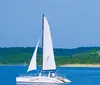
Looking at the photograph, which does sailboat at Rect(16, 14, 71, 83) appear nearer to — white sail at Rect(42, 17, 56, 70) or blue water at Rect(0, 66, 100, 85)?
white sail at Rect(42, 17, 56, 70)

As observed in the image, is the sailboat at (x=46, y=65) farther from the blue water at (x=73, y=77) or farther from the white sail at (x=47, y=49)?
the blue water at (x=73, y=77)

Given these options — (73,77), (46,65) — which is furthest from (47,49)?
(73,77)

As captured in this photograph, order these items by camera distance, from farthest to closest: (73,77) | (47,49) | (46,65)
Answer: (73,77) < (47,49) < (46,65)

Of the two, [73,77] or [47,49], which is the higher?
[47,49]

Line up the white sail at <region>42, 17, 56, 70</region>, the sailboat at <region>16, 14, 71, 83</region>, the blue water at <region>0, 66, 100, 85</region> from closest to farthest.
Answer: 1. the sailboat at <region>16, 14, 71, 83</region>
2. the white sail at <region>42, 17, 56, 70</region>
3. the blue water at <region>0, 66, 100, 85</region>

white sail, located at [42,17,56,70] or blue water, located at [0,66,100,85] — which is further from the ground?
white sail, located at [42,17,56,70]

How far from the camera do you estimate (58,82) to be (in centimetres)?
7812

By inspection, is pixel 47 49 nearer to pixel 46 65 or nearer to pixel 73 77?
pixel 46 65

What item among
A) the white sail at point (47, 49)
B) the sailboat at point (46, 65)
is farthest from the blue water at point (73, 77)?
the white sail at point (47, 49)

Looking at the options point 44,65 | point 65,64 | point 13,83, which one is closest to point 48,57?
point 44,65

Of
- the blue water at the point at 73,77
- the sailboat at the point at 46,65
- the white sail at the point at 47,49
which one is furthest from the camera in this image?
the blue water at the point at 73,77

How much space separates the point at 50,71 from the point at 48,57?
1.92m

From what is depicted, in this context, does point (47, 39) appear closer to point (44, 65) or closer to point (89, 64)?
point (44, 65)

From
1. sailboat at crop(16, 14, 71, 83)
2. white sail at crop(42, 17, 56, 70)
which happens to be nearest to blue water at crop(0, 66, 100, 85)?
sailboat at crop(16, 14, 71, 83)
